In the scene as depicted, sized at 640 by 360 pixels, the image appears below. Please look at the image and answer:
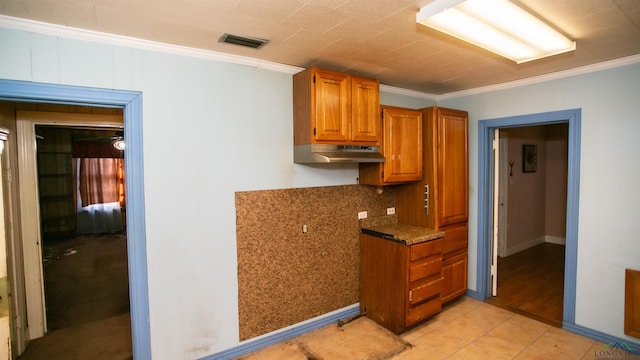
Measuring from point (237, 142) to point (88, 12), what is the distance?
1.24m

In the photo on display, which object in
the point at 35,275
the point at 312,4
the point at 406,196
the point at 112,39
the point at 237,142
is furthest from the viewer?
the point at 406,196

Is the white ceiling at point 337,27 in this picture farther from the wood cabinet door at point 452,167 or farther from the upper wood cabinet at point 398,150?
the wood cabinet door at point 452,167

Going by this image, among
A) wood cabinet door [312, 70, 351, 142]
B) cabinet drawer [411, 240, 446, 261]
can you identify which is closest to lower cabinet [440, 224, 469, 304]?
cabinet drawer [411, 240, 446, 261]

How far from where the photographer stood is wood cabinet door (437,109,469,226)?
340 centimetres

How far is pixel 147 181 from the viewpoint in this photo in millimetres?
2297

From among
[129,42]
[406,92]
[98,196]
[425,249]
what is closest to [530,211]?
[406,92]

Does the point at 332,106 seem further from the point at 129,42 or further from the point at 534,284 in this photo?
the point at 534,284

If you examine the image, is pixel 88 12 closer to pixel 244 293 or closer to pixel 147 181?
pixel 147 181

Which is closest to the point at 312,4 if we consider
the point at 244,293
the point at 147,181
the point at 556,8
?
the point at 556,8

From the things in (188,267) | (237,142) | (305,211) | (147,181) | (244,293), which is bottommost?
(244,293)

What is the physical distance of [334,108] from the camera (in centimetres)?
275

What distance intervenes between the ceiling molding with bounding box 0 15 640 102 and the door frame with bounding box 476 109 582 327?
1.19 ft

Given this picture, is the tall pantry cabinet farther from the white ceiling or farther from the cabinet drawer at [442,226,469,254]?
the white ceiling

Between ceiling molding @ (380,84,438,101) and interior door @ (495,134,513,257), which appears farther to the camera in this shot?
interior door @ (495,134,513,257)
